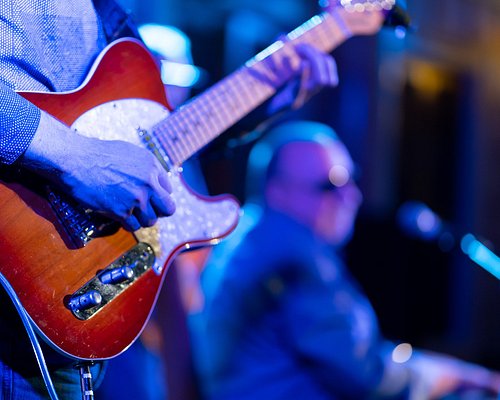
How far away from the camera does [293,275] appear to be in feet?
11.3

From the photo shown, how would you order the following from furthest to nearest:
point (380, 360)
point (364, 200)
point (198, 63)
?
point (364, 200) → point (198, 63) → point (380, 360)

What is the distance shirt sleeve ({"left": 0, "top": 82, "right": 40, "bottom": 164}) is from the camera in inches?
50.4

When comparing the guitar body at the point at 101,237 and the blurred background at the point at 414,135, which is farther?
the blurred background at the point at 414,135

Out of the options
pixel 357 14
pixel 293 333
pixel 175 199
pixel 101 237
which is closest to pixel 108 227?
pixel 101 237

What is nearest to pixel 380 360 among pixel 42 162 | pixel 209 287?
pixel 209 287

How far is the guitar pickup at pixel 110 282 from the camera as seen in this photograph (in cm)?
138

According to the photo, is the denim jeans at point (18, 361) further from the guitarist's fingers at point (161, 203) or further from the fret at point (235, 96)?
the fret at point (235, 96)

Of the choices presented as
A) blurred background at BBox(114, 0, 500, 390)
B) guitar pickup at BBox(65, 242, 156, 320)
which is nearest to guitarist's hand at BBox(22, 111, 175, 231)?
guitar pickup at BBox(65, 242, 156, 320)

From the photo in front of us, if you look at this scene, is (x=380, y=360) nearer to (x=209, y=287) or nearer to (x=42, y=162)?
(x=209, y=287)

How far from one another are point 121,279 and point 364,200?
16.1ft

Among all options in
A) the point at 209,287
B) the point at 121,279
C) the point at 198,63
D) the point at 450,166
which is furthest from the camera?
the point at 450,166

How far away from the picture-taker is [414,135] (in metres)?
6.84

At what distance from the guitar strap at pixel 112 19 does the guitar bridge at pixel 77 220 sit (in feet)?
1.77

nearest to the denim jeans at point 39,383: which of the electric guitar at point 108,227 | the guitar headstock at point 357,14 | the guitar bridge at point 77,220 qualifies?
the electric guitar at point 108,227
